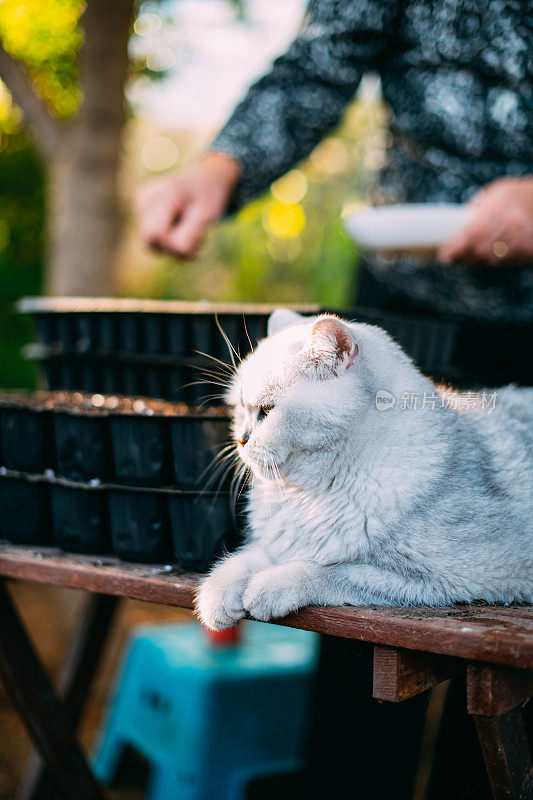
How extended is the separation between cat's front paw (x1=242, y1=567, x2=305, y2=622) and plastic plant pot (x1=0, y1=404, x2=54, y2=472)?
0.41 meters

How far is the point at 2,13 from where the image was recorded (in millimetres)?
2564

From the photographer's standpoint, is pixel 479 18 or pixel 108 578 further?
pixel 479 18

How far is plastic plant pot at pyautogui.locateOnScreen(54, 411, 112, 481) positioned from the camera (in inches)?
39.2

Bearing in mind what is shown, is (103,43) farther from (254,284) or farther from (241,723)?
(254,284)

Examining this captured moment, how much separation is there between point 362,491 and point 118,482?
35 cm

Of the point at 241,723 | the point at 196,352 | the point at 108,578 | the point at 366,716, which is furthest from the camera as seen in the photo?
the point at 241,723

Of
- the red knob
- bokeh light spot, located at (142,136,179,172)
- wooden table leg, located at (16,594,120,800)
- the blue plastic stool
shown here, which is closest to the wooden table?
wooden table leg, located at (16,594,120,800)

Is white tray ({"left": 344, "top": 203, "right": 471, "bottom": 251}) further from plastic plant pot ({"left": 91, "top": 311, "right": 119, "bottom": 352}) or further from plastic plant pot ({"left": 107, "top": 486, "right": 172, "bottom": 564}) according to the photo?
plastic plant pot ({"left": 107, "top": 486, "right": 172, "bottom": 564})

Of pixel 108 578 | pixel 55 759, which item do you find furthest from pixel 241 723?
pixel 108 578

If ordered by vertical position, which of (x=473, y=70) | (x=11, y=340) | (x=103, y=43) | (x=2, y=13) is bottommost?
(x=11, y=340)

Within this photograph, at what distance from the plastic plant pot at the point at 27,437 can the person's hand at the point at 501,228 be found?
27.6 inches

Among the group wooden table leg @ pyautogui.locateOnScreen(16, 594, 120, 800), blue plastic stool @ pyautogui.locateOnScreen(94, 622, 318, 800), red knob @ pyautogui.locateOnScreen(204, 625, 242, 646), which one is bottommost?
blue plastic stool @ pyautogui.locateOnScreen(94, 622, 318, 800)

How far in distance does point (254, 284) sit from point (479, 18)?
4.06 meters

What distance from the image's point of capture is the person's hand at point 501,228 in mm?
1088
